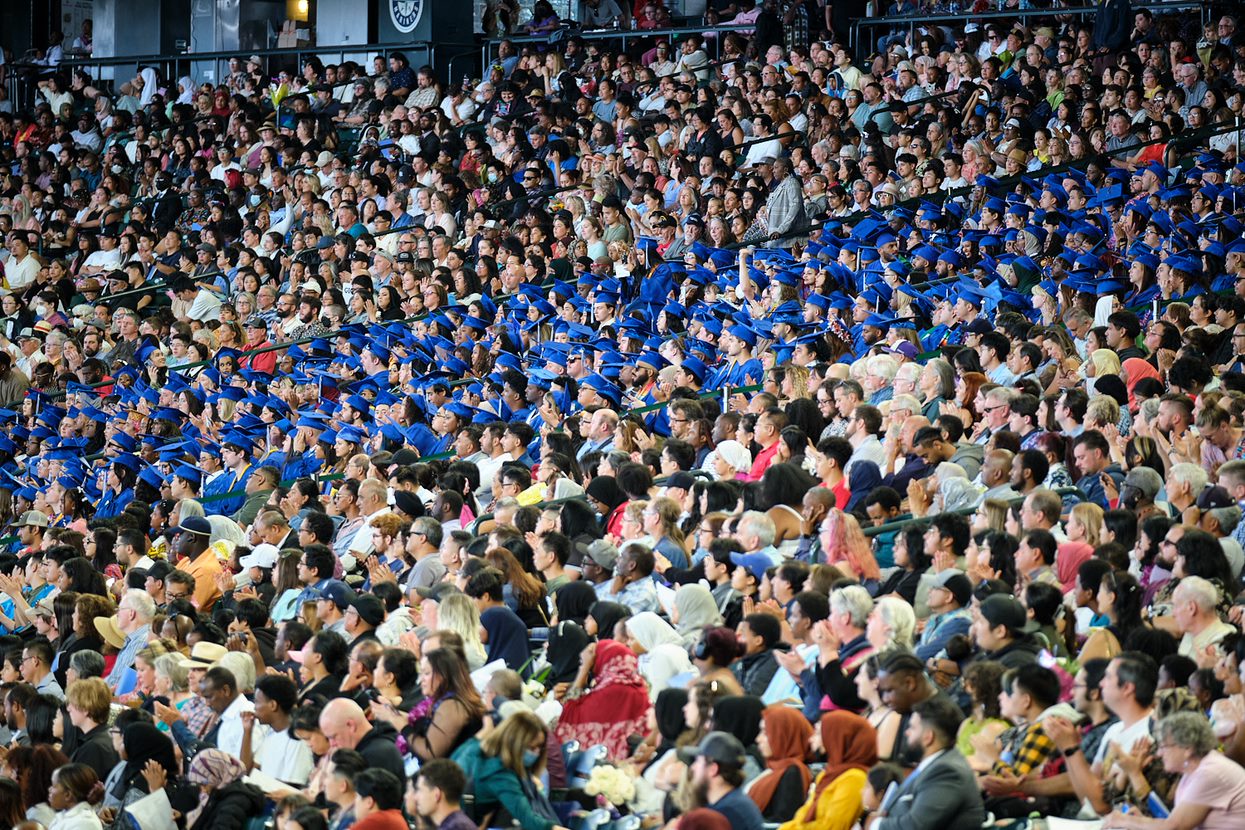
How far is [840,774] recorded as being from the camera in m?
6.28

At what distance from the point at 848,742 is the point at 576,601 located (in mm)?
2072

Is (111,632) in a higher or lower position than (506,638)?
lower

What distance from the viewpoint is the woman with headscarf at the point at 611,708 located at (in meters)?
7.28

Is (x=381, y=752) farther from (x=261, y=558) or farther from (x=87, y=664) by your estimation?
(x=261, y=558)

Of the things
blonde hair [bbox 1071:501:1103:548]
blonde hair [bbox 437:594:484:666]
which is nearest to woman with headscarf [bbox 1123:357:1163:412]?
blonde hair [bbox 1071:501:1103:548]

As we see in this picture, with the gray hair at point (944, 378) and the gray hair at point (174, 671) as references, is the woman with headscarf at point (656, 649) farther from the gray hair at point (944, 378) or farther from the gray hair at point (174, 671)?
the gray hair at point (944, 378)

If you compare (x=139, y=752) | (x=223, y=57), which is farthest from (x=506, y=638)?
(x=223, y=57)

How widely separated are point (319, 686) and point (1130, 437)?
14.4ft

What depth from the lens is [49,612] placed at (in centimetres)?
1000

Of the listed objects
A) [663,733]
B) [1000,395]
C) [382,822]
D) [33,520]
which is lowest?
[33,520]

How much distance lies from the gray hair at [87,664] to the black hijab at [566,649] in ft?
7.51

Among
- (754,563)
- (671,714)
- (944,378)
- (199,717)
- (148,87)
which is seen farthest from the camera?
(148,87)

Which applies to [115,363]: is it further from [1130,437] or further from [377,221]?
[1130,437]

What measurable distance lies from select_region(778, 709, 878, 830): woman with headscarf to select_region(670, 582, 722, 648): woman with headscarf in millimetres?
1490
